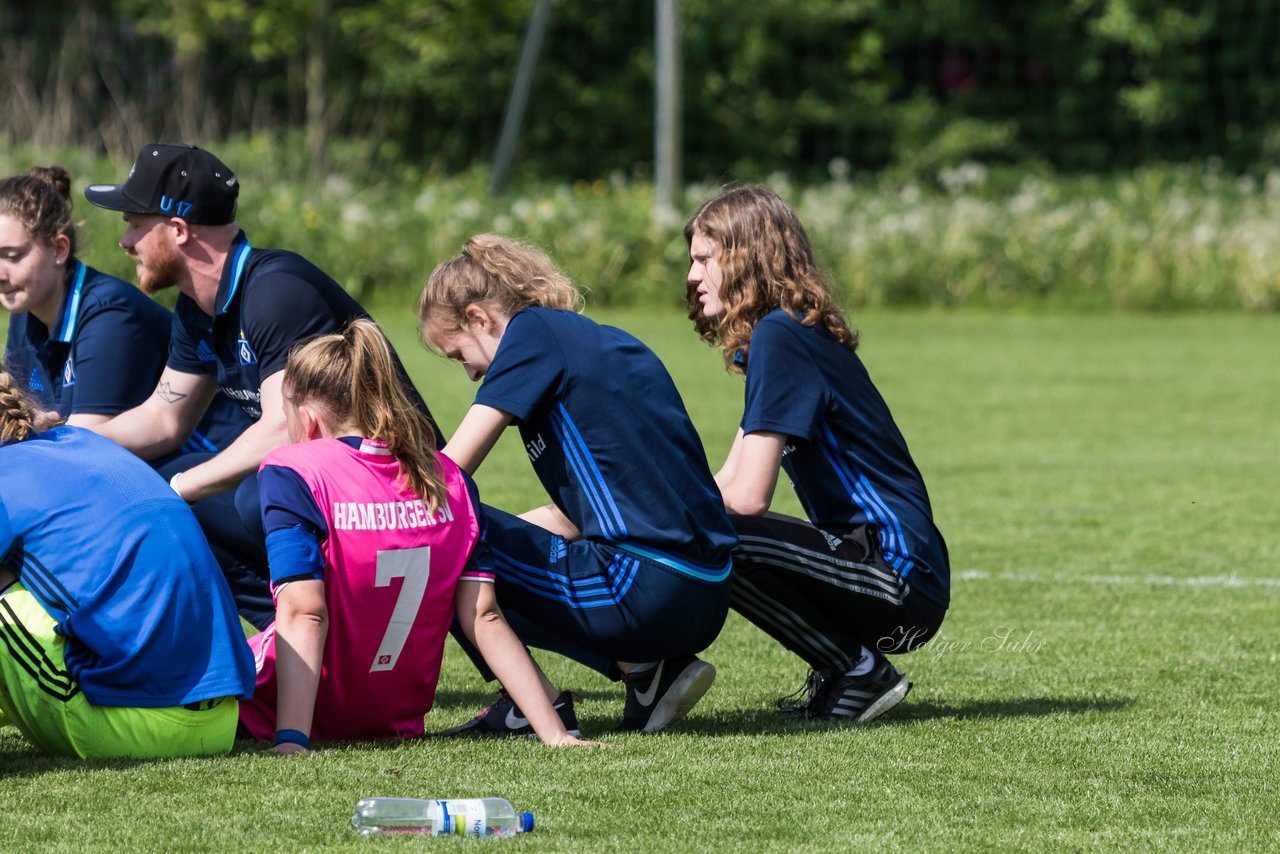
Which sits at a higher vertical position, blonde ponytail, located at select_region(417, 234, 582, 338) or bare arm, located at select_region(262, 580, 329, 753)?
blonde ponytail, located at select_region(417, 234, 582, 338)

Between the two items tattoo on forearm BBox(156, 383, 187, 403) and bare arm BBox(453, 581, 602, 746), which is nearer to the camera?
bare arm BBox(453, 581, 602, 746)

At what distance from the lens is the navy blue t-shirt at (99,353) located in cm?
522

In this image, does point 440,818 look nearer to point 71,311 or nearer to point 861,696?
point 861,696

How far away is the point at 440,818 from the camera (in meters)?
3.51

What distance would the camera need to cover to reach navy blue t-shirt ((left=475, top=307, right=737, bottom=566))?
168 inches

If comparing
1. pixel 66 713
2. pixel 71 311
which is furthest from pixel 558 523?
pixel 71 311

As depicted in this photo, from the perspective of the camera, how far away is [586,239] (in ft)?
63.5

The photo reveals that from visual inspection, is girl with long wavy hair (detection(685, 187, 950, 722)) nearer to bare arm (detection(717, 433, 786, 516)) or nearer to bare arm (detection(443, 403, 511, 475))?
bare arm (detection(717, 433, 786, 516))

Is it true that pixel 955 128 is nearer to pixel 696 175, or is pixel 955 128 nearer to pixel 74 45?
pixel 696 175

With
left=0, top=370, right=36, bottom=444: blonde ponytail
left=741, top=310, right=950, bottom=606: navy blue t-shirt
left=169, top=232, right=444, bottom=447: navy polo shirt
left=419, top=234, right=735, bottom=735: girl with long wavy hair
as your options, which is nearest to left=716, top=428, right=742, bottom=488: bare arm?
left=741, top=310, right=950, bottom=606: navy blue t-shirt

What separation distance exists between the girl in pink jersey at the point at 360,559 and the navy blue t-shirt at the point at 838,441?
0.76 m

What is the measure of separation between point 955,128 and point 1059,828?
93.8ft

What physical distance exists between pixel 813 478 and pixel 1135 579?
268 cm

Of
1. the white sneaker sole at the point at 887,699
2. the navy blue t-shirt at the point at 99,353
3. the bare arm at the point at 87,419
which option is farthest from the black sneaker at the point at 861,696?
the bare arm at the point at 87,419
